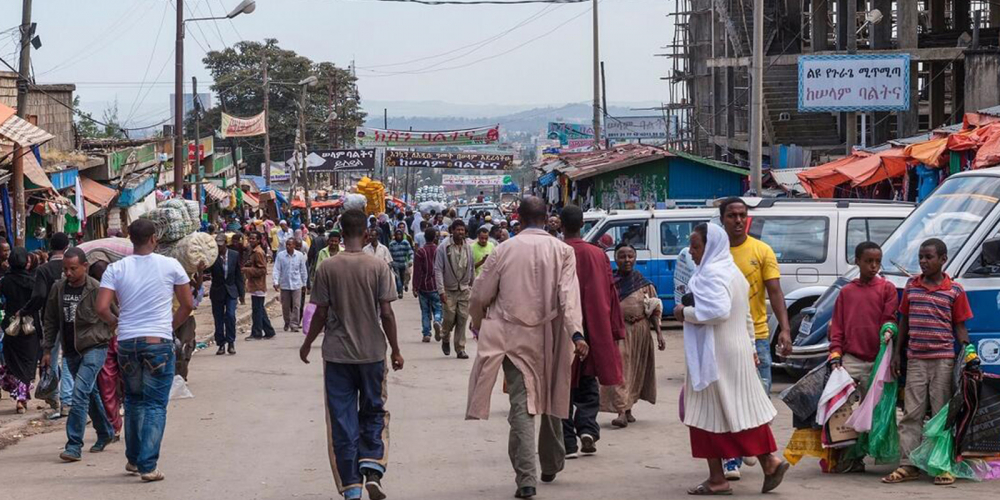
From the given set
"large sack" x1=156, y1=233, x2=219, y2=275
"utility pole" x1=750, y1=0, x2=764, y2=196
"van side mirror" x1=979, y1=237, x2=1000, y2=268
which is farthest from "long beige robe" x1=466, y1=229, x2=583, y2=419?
"utility pole" x1=750, y1=0, x2=764, y2=196

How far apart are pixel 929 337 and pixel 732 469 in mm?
1485

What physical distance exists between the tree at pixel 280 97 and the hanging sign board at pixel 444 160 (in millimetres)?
8477

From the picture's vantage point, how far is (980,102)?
2600 cm

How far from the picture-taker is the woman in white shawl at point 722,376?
746 cm

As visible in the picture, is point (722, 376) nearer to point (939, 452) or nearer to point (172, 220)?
point (939, 452)

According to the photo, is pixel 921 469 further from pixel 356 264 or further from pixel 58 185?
pixel 58 185

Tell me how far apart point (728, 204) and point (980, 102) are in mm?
18897

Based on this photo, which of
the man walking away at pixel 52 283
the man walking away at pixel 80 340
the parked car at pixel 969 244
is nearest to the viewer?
the parked car at pixel 969 244

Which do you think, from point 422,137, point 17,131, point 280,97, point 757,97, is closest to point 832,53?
point 757,97

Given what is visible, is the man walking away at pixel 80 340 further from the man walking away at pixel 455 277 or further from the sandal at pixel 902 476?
the man walking away at pixel 455 277

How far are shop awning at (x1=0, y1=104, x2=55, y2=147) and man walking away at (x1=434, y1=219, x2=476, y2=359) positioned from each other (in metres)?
5.04

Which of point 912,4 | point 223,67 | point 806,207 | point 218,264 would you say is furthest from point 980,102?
point 223,67

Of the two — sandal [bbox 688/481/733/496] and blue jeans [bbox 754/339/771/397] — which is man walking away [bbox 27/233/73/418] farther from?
sandal [bbox 688/481/733/496]

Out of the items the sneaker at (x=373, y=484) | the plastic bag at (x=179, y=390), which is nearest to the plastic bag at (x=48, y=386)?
the plastic bag at (x=179, y=390)
